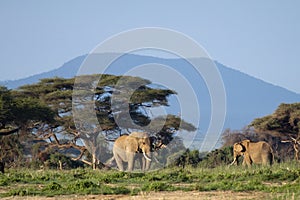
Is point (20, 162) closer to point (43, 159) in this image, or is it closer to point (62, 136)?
point (43, 159)

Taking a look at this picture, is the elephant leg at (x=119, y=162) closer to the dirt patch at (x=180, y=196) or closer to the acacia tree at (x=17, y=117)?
the acacia tree at (x=17, y=117)

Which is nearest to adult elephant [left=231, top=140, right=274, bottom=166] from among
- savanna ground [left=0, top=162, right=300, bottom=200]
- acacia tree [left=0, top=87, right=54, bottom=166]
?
acacia tree [left=0, top=87, right=54, bottom=166]

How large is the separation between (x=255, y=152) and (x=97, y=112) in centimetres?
902

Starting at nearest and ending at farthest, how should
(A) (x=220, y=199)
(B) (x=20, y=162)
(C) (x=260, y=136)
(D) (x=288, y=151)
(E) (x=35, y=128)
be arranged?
(A) (x=220, y=199)
(B) (x=20, y=162)
(E) (x=35, y=128)
(D) (x=288, y=151)
(C) (x=260, y=136)

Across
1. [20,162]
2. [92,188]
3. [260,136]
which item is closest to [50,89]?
[20,162]

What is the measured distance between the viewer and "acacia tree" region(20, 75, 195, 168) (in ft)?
113

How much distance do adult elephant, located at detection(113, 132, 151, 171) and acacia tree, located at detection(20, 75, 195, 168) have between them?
11.2 ft

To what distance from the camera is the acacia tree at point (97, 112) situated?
34.5 meters

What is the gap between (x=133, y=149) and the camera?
29.2m

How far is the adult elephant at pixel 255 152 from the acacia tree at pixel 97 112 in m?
5.46

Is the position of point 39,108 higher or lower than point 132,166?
higher

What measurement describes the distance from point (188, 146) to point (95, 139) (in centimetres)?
421

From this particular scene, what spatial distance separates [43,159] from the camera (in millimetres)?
33062

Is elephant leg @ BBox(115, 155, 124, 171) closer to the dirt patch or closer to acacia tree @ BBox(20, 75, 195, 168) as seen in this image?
acacia tree @ BBox(20, 75, 195, 168)
